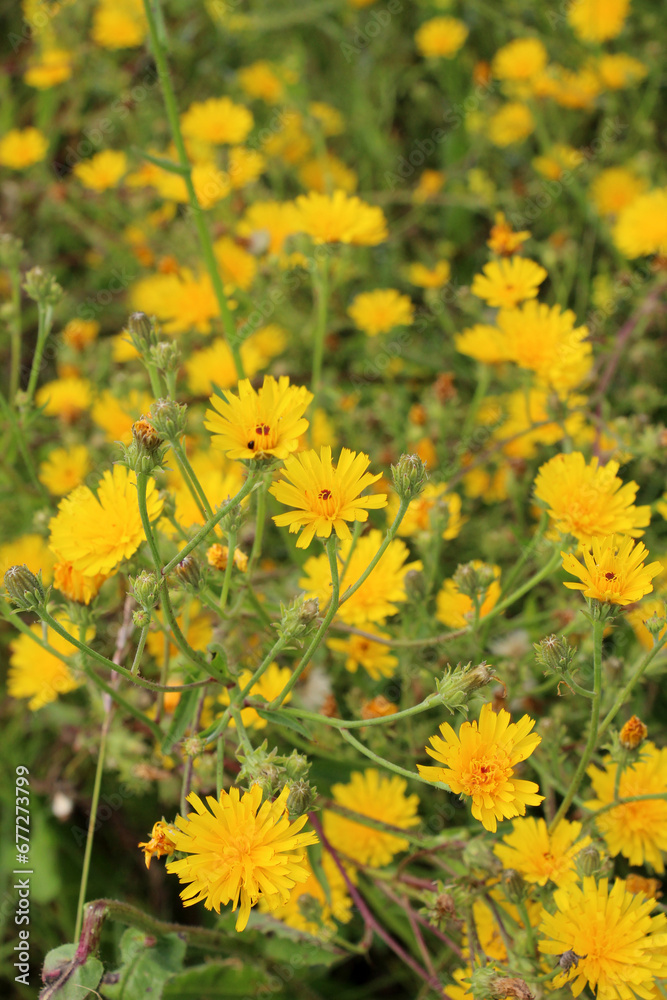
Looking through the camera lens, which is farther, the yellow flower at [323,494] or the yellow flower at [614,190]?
the yellow flower at [614,190]

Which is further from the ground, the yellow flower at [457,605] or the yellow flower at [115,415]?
the yellow flower at [115,415]

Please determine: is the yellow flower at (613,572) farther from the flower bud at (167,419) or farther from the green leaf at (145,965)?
the green leaf at (145,965)

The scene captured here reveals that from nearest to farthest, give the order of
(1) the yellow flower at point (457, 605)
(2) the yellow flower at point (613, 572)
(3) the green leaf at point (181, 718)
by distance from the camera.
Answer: (2) the yellow flower at point (613, 572)
(3) the green leaf at point (181, 718)
(1) the yellow flower at point (457, 605)

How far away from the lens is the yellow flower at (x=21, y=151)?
415 centimetres

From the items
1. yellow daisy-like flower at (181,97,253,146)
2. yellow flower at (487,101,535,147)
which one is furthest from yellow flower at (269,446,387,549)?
yellow flower at (487,101,535,147)

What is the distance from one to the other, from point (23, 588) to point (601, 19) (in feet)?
13.0

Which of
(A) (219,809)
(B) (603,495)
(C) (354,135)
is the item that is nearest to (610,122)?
(C) (354,135)

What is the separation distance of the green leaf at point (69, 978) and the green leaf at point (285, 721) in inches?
23.6

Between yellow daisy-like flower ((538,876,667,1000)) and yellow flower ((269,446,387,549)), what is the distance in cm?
84

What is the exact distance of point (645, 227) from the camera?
3.05m

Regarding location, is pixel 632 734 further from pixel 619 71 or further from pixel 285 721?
pixel 619 71

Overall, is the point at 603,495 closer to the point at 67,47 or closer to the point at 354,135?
the point at 354,135

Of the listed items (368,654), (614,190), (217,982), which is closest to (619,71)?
(614,190)

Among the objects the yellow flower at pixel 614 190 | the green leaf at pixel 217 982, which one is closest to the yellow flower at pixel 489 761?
the green leaf at pixel 217 982
